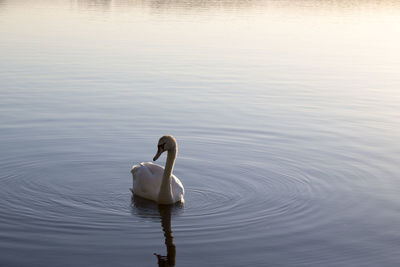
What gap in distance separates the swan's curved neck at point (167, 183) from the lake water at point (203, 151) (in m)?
0.18

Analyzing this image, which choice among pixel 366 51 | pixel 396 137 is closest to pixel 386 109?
pixel 396 137

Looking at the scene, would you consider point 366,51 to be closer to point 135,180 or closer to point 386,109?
point 386,109

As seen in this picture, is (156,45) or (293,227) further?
(156,45)

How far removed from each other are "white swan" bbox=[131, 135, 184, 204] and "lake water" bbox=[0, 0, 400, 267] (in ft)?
0.73

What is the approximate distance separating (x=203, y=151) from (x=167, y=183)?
3.44 meters

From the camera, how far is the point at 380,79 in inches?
1079

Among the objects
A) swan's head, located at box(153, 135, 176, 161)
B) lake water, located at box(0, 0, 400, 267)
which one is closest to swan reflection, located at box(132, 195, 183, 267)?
lake water, located at box(0, 0, 400, 267)

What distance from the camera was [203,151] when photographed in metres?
16.1

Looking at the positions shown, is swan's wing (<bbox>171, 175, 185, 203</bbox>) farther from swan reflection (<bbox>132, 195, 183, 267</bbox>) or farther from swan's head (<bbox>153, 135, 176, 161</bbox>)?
swan's head (<bbox>153, 135, 176, 161</bbox>)

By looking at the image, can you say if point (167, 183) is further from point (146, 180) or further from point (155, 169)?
point (155, 169)

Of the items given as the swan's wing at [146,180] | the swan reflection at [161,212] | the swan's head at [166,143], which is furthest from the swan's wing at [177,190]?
the swan's head at [166,143]

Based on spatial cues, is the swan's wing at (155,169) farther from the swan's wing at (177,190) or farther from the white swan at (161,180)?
the swan's wing at (177,190)

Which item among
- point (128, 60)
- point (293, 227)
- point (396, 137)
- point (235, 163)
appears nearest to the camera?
point (293, 227)

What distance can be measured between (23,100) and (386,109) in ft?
33.1
